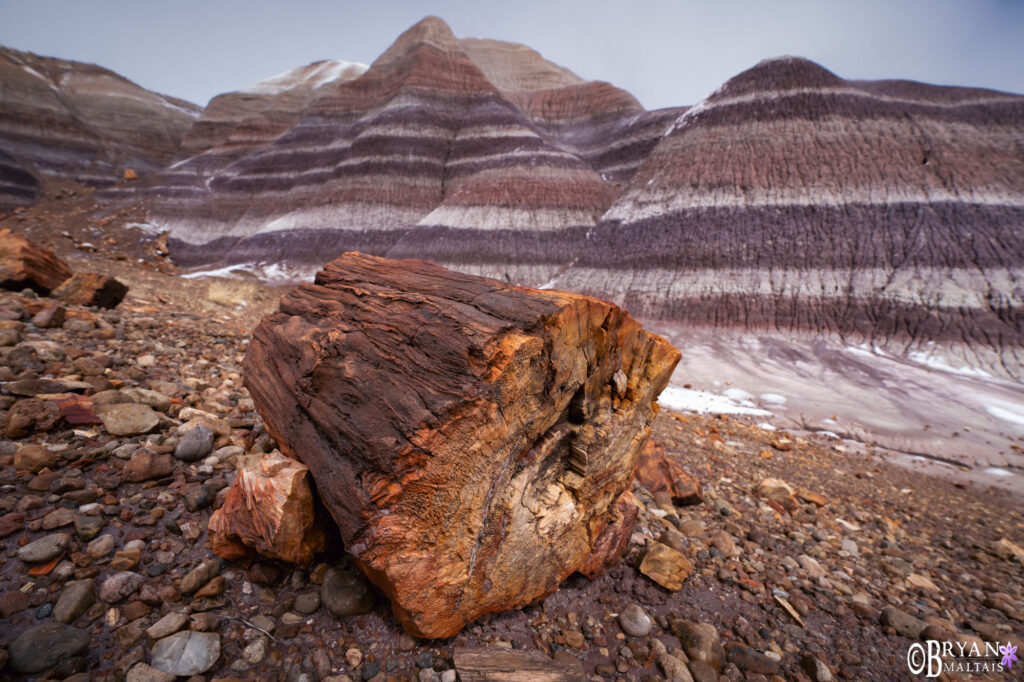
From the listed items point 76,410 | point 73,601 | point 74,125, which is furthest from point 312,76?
point 73,601

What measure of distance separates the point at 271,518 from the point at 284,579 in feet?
1.19

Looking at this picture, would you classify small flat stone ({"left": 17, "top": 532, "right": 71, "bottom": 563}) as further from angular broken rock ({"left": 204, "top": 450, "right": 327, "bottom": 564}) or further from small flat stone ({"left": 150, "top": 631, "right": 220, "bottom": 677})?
small flat stone ({"left": 150, "top": 631, "right": 220, "bottom": 677})

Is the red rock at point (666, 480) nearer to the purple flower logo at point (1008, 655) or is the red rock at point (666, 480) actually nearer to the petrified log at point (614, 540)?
the petrified log at point (614, 540)

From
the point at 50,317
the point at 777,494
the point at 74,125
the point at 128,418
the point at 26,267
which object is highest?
the point at 74,125

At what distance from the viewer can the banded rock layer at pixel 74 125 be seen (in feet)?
98.1

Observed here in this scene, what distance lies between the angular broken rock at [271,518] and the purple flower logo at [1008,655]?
3916mm

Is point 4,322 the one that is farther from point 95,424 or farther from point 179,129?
point 179,129

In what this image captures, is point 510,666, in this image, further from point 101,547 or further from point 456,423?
point 101,547

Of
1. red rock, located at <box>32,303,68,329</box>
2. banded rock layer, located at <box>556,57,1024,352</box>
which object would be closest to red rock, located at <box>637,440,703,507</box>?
red rock, located at <box>32,303,68,329</box>

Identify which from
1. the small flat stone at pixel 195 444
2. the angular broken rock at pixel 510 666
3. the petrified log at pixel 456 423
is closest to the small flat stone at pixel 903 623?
the petrified log at pixel 456 423

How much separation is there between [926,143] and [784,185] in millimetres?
5513

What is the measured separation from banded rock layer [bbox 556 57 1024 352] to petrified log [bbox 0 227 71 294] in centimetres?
1518

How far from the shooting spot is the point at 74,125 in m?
34.3

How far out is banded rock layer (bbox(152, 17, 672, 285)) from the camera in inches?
845
